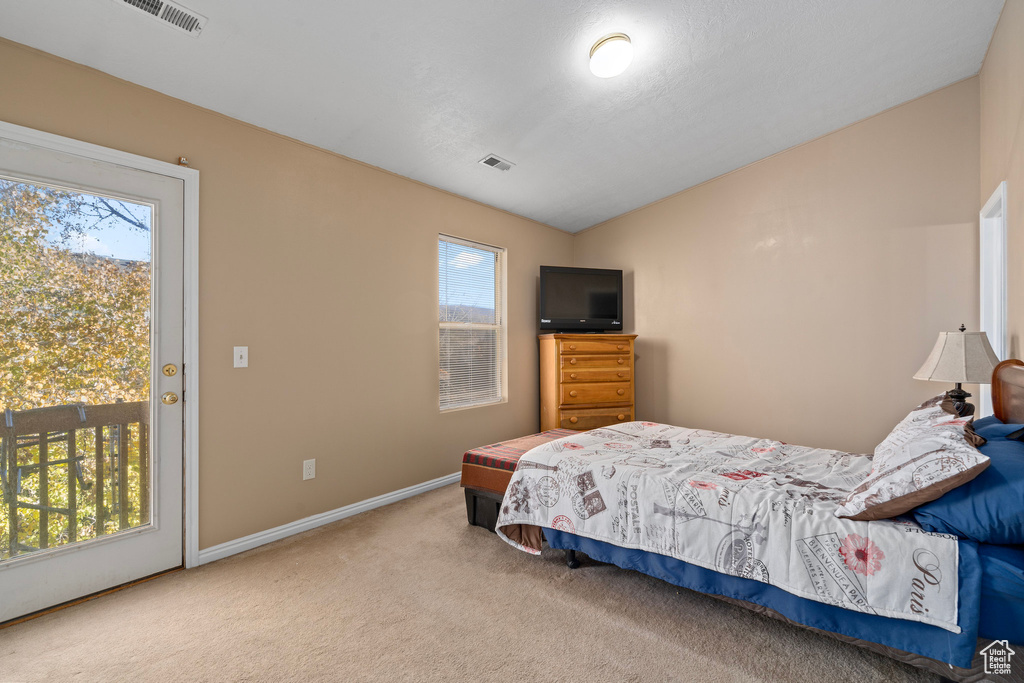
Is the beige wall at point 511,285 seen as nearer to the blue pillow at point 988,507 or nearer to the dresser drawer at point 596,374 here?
the dresser drawer at point 596,374

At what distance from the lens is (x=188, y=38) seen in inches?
79.0

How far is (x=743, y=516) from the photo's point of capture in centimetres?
175

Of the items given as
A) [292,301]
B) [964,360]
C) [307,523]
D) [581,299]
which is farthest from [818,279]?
[307,523]

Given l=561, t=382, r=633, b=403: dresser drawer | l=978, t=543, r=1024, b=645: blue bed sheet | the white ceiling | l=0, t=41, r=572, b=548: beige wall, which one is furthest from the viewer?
l=561, t=382, r=633, b=403: dresser drawer

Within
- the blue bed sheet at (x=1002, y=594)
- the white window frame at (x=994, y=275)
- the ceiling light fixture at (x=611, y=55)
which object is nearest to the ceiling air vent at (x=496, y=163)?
the ceiling light fixture at (x=611, y=55)

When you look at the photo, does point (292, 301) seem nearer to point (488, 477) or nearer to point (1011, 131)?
point (488, 477)

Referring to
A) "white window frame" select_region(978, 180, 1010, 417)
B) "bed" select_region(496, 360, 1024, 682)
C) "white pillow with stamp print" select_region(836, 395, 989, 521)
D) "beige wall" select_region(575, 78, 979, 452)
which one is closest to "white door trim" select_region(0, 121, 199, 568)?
"bed" select_region(496, 360, 1024, 682)

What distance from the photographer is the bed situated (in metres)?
1.35

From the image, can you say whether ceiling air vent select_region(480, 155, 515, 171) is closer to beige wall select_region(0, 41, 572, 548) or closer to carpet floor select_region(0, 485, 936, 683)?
beige wall select_region(0, 41, 572, 548)

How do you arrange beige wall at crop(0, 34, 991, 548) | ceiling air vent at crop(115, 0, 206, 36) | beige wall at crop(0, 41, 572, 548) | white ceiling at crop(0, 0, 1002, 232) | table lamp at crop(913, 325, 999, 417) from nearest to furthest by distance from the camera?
ceiling air vent at crop(115, 0, 206, 36) → white ceiling at crop(0, 0, 1002, 232) → beige wall at crop(0, 41, 572, 548) → table lamp at crop(913, 325, 999, 417) → beige wall at crop(0, 34, 991, 548)

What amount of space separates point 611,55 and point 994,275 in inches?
105

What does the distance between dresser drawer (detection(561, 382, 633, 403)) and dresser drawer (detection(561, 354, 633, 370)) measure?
17 cm

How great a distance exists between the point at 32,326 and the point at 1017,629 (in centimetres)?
363

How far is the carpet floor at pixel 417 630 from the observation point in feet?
5.28
